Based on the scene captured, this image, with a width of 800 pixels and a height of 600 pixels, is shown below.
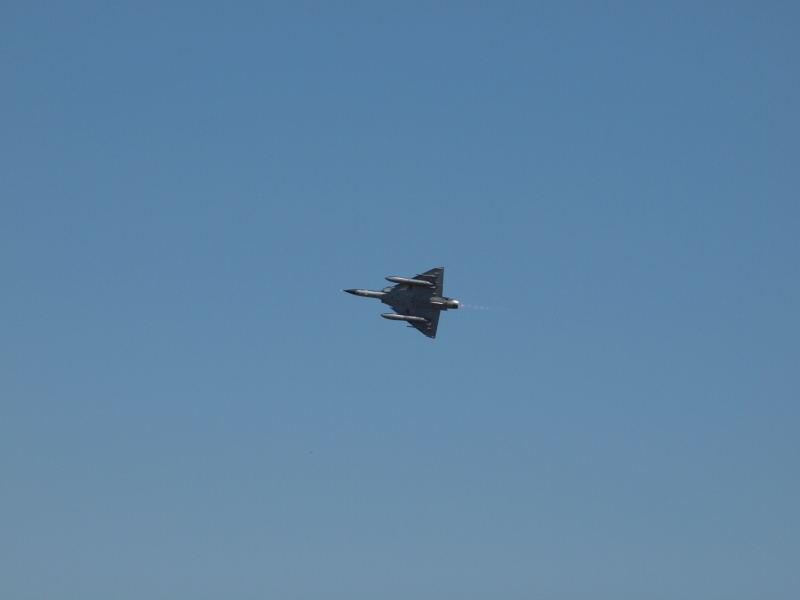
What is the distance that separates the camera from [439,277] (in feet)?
488

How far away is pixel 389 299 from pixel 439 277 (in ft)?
24.0

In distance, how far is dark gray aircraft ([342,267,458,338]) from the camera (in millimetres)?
148000

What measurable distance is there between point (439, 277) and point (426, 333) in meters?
7.49

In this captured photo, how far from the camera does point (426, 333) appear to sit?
490 feet

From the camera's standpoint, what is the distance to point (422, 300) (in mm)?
148625

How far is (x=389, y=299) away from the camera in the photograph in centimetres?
15038

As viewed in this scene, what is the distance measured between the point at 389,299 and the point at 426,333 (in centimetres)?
664

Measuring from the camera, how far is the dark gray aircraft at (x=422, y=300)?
148 m
